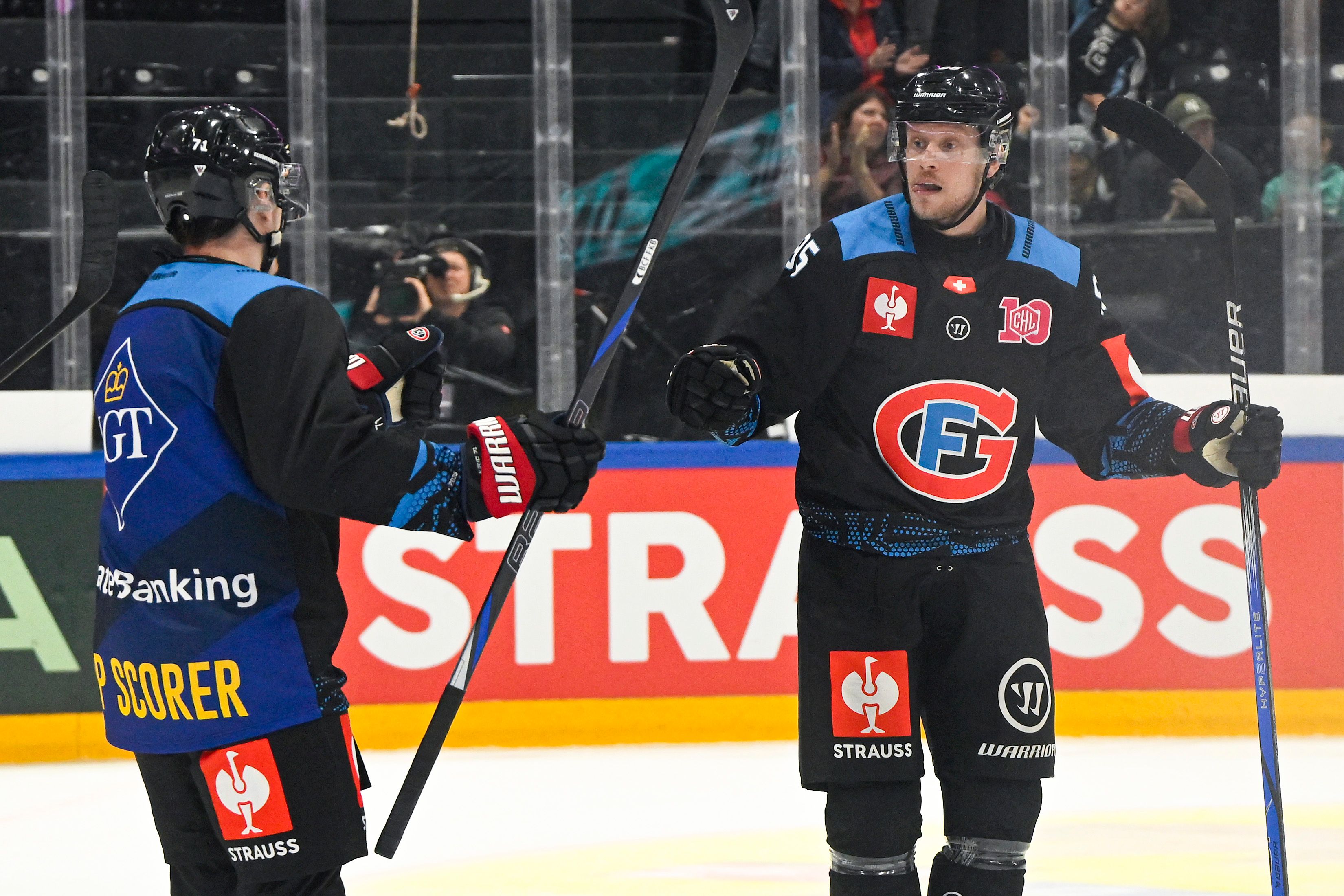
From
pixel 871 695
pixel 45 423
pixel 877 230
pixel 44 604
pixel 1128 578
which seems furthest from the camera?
pixel 1128 578

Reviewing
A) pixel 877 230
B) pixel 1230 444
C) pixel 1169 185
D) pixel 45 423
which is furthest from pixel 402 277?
pixel 1230 444

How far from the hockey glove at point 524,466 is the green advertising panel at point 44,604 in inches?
124

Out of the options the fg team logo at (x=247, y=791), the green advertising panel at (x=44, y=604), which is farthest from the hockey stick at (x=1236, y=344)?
the green advertising panel at (x=44, y=604)

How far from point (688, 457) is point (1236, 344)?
2487 mm

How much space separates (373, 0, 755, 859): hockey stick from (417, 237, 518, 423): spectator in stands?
3.16 meters

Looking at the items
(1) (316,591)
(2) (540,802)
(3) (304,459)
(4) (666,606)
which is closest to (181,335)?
(3) (304,459)

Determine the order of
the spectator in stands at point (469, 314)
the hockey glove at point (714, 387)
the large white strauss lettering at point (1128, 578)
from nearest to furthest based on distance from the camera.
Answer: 1. the hockey glove at point (714, 387)
2. the large white strauss lettering at point (1128, 578)
3. the spectator in stands at point (469, 314)

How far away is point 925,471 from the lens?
2.39 m

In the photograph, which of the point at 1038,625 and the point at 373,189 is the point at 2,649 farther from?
the point at 1038,625

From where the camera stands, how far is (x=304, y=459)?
172cm

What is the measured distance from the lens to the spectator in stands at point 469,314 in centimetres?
545

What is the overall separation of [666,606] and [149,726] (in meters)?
3.06

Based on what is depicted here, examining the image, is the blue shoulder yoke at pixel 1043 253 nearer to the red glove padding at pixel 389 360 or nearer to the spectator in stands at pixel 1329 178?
the red glove padding at pixel 389 360

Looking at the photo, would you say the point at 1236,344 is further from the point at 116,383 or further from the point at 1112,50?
the point at 1112,50
